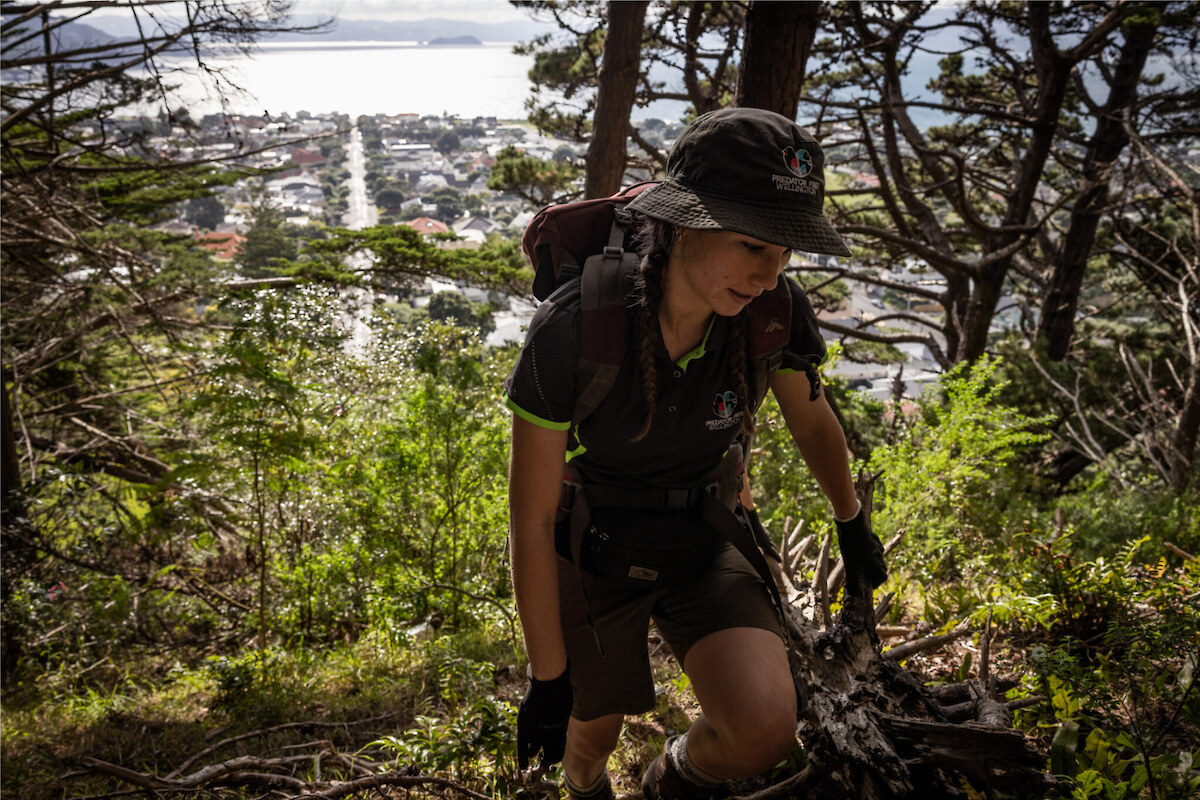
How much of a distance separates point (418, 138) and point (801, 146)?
2428 cm

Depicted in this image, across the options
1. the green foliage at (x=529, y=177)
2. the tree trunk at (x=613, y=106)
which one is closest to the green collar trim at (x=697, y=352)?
the tree trunk at (x=613, y=106)

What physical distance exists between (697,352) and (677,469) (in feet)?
1.15

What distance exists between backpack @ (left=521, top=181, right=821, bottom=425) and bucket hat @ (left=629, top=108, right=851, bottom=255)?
187mm

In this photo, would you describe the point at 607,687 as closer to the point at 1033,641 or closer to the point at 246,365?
the point at 1033,641

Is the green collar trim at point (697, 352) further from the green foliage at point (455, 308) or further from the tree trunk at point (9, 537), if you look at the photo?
the green foliage at point (455, 308)

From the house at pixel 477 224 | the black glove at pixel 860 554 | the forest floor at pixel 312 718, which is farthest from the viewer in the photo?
the house at pixel 477 224

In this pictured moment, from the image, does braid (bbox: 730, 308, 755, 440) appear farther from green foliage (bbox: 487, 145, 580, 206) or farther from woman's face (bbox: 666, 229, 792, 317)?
green foliage (bbox: 487, 145, 580, 206)

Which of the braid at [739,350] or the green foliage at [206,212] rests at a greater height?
the braid at [739,350]

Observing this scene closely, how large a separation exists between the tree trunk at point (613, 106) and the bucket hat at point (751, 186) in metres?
4.03

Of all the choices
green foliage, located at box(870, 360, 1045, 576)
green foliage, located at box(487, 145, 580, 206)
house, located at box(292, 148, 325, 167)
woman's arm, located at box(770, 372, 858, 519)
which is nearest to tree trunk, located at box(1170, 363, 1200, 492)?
green foliage, located at box(870, 360, 1045, 576)

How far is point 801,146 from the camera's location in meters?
1.77

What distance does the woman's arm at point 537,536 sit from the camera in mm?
1828

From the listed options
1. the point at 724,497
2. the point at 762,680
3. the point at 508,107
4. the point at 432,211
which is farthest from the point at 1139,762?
the point at 432,211

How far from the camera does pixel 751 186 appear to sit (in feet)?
5.53
